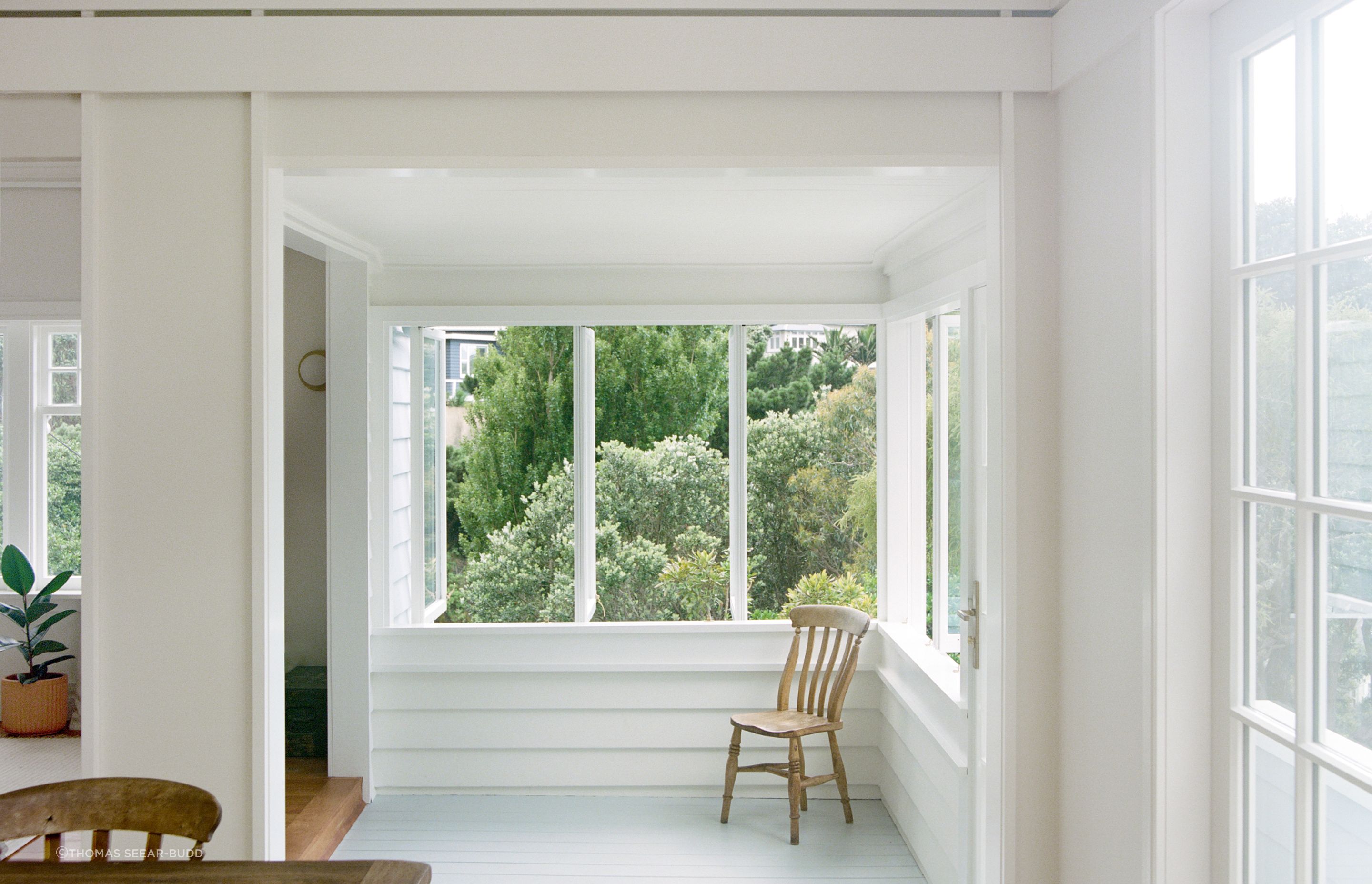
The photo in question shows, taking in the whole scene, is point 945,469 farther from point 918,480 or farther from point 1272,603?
point 1272,603

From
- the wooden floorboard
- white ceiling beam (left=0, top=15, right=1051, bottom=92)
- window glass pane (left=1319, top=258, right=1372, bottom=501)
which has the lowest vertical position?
the wooden floorboard

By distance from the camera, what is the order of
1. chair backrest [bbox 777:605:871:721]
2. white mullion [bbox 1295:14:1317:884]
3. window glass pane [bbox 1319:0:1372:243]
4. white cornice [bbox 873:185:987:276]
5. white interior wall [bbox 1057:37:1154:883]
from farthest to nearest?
chair backrest [bbox 777:605:871:721] → white cornice [bbox 873:185:987:276] → white interior wall [bbox 1057:37:1154:883] → white mullion [bbox 1295:14:1317:884] → window glass pane [bbox 1319:0:1372:243]

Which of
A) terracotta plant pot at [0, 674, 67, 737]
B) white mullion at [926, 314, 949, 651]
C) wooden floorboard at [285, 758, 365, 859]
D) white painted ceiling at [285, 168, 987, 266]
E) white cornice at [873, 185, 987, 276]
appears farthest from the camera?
terracotta plant pot at [0, 674, 67, 737]

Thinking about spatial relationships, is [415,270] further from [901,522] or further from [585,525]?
[901,522]

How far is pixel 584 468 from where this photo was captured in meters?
4.39

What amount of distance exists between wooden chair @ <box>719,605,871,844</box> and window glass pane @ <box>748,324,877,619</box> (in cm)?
26

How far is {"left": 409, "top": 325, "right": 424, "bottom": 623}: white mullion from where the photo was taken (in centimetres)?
433

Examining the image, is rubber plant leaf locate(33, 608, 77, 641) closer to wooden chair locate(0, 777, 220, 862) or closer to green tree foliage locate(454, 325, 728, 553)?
green tree foliage locate(454, 325, 728, 553)

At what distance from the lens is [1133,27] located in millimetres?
1769

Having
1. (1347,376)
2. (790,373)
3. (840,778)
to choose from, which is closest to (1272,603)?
(1347,376)

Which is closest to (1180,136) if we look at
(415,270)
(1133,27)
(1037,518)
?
(1133,27)

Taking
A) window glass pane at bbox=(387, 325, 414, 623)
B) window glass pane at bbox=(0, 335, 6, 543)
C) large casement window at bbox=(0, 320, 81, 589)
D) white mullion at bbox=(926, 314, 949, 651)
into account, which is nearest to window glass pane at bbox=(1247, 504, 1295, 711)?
white mullion at bbox=(926, 314, 949, 651)

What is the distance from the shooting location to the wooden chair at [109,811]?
1554 millimetres

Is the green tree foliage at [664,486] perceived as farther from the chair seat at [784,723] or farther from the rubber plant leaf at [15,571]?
the rubber plant leaf at [15,571]
